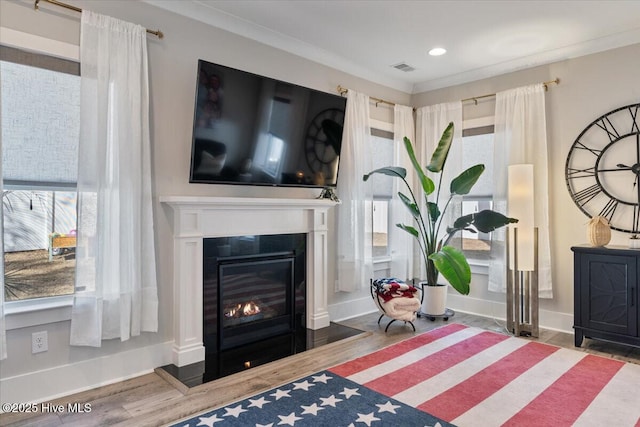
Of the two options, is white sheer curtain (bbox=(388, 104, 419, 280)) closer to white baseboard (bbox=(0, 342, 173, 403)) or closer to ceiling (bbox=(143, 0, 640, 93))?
ceiling (bbox=(143, 0, 640, 93))

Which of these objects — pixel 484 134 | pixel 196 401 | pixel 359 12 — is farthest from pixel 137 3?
pixel 484 134

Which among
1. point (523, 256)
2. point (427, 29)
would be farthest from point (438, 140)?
point (523, 256)

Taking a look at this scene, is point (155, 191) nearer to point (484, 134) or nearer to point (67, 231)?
point (67, 231)

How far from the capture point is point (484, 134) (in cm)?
463

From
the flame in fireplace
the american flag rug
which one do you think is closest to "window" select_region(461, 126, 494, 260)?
the american flag rug

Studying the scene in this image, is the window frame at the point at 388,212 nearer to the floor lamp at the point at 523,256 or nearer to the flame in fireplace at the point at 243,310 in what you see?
the floor lamp at the point at 523,256

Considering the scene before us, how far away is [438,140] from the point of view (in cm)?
489

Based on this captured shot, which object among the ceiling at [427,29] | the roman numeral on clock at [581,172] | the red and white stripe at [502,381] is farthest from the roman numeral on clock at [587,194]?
the red and white stripe at [502,381]

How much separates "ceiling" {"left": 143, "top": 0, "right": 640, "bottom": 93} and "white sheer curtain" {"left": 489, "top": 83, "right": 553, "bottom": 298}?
376mm

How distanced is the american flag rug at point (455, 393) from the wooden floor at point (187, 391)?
14 centimetres

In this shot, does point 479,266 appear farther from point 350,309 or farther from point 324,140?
point 324,140

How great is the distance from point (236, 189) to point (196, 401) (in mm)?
1655

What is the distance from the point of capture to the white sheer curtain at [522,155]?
403 centimetres

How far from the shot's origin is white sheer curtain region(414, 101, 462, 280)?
4.71m
